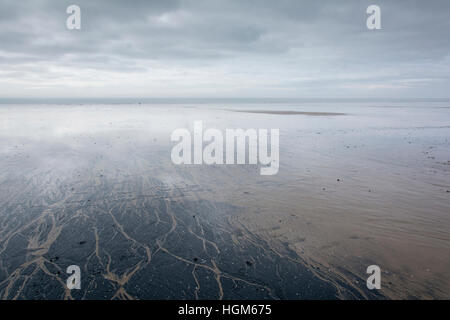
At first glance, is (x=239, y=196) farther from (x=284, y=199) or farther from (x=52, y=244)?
(x=52, y=244)

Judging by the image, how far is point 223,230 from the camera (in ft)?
28.6

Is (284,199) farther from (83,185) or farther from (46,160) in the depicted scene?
(46,160)

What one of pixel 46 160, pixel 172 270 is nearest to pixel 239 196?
pixel 172 270

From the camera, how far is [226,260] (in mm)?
7172

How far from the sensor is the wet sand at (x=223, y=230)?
6238 millimetres

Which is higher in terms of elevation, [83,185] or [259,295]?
[83,185]

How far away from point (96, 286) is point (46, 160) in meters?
14.5

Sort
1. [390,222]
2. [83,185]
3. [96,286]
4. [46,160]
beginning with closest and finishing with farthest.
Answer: [96,286]
[390,222]
[83,185]
[46,160]

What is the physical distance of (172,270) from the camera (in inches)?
266

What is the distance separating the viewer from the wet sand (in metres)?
6.24
